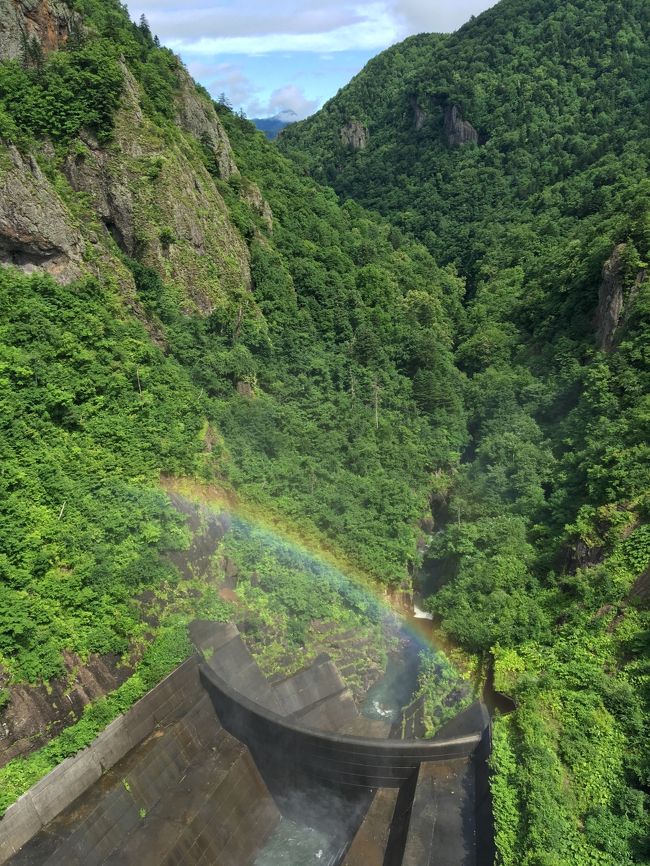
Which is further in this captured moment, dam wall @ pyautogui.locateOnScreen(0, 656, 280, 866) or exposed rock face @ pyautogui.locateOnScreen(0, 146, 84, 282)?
exposed rock face @ pyautogui.locateOnScreen(0, 146, 84, 282)

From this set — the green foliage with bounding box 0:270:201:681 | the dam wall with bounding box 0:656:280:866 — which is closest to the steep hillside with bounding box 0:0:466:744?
the green foliage with bounding box 0:270:201:681

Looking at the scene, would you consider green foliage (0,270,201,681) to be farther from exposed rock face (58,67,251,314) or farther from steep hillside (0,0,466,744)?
exposed rock face (58,67,251,314)

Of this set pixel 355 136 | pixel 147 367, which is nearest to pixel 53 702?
pixel 147 367

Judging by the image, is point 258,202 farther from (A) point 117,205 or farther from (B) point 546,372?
(B) point 546,372

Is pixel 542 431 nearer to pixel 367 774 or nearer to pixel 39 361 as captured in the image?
pixel 367 774

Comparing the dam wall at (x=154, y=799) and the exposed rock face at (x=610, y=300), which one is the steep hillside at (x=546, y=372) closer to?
the exposed rock face at (x=610, y=300)

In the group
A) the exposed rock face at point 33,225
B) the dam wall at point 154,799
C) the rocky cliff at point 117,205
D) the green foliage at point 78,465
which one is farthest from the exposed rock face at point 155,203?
the dam wall at point 154,799
